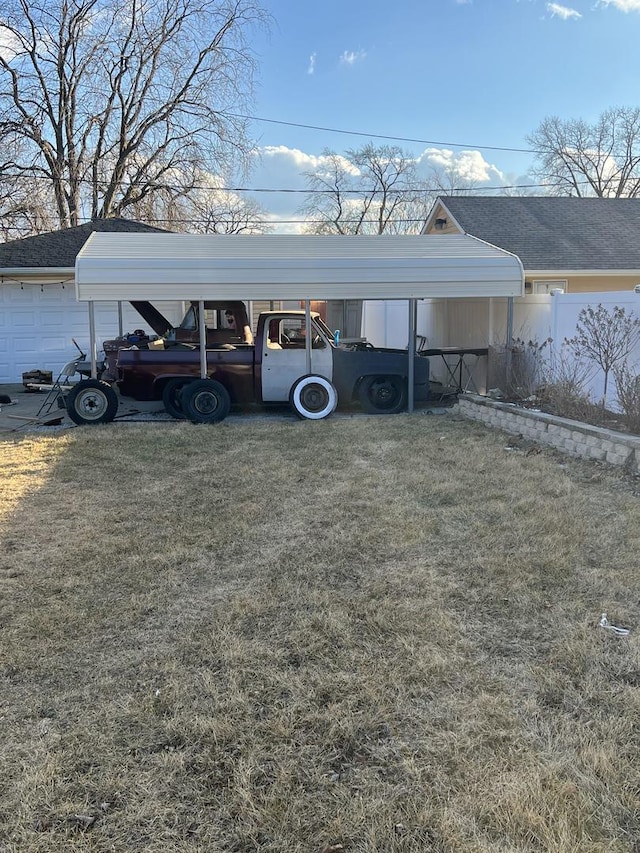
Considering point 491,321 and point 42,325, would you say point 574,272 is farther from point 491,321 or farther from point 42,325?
A: point 42,325

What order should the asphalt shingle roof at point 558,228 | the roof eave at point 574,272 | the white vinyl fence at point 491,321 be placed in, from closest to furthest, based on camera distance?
the white vinyl fence at point 491,321 → the roof eave at point 574,272 → the asphalt shingle roof at point 558,228

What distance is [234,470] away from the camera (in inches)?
272

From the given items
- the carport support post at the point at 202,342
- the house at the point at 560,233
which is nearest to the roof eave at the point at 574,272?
the house at the point at 560,233

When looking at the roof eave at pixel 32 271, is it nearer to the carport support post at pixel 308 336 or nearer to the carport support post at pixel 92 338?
the carport support post at pixel 92 338

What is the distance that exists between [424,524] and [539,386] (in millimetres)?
5338

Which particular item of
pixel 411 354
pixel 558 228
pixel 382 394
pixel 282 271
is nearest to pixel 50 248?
pixel 282 271

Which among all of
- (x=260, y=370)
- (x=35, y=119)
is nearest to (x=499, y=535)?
(x=260, y=370)

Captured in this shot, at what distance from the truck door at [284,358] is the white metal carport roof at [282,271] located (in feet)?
1.98

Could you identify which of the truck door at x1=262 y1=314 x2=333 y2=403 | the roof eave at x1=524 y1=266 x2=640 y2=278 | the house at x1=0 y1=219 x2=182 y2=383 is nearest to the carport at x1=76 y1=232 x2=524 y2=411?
the truck door at x1=262 y1=314 x2=333 y2=403

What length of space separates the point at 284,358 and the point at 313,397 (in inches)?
31.7

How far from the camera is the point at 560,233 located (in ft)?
55.9

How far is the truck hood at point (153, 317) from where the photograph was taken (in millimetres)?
11195

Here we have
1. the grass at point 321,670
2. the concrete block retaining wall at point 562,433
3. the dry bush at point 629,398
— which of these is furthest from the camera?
the dry bush at point 629,398

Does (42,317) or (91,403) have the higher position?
(42,317)
